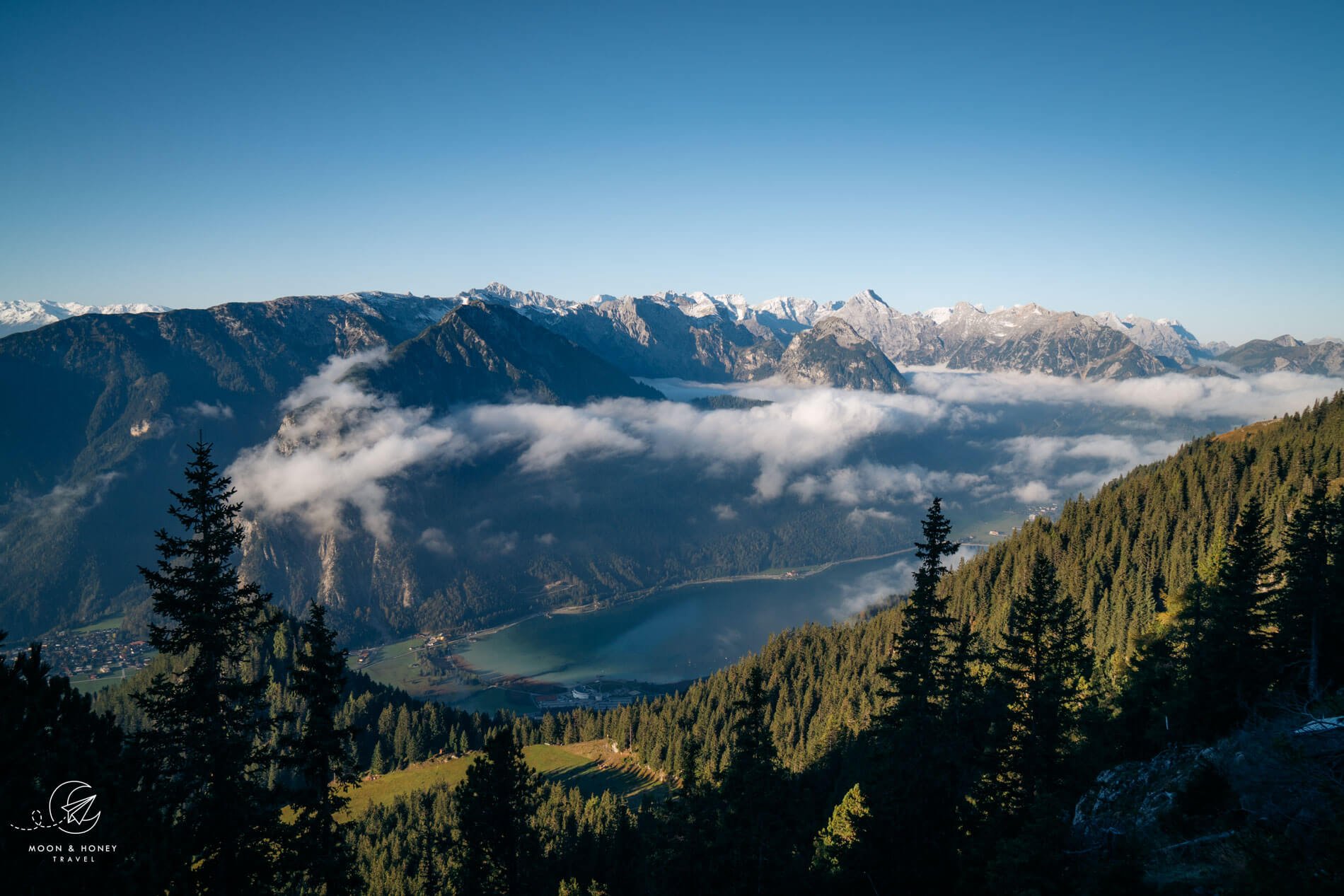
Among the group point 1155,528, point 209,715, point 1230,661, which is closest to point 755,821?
point 209,715

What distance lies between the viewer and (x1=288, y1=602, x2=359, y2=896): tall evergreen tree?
68.2ft

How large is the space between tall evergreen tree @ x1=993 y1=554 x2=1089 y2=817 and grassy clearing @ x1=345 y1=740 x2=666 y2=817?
70605 mm

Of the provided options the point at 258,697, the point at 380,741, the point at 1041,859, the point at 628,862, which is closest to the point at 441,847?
the point at 258,697

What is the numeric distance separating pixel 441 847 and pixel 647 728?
80808mm

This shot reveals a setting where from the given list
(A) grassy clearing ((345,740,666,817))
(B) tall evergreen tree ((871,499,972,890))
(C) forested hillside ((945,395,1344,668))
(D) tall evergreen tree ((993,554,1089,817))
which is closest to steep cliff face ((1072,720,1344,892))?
(D) tall evergreen tree ((993,554,1089,817))

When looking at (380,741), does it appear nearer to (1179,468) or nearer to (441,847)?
→ (441,847)

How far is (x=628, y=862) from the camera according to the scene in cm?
5372

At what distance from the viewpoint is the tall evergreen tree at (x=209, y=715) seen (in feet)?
58.3

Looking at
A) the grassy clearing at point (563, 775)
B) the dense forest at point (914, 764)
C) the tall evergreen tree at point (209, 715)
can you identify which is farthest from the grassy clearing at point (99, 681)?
the tall evergreen tree at point (209, 715)

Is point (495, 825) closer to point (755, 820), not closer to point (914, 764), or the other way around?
point (755, 820)

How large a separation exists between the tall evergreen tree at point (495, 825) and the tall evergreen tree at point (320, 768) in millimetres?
6367

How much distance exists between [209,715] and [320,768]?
15.8ft

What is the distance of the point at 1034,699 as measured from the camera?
85.0ft

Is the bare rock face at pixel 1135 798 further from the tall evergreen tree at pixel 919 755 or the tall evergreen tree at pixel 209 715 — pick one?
the tall evergreen tree at pixel 209 715
